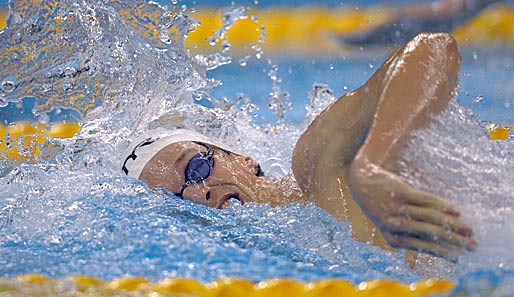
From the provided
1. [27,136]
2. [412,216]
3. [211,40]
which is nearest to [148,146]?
[412,216]

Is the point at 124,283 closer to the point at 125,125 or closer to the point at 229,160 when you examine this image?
the point at 229,160

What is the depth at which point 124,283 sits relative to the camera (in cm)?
94

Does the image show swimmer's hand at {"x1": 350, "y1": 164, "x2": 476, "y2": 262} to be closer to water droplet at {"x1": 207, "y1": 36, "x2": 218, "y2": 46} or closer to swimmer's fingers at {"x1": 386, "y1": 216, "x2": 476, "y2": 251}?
swimmer's fingers at {"x1": 386, "y1": 216, "x2": 476, "y2": 251}

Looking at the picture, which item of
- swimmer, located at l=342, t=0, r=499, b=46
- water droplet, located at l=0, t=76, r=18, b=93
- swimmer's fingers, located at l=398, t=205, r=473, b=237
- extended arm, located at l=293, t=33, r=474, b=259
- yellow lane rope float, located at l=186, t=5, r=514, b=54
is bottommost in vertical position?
swimmer's fingers, located at l=398, t=205, r=473, b=237

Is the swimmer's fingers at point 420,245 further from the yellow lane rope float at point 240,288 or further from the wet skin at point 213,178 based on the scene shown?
the wet skin at point 213,178

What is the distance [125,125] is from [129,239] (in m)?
0.85

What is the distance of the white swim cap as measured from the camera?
1.49 m

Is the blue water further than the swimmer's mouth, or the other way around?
the swimmer's mouth

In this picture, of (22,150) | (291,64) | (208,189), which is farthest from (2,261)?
(291,64)

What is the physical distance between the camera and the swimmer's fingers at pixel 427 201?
880 millimetres

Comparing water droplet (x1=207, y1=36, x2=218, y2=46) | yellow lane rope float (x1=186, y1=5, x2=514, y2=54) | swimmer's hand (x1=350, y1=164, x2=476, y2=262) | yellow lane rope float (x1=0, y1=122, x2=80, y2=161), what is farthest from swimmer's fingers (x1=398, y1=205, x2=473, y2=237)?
water droplet (x1=207, y1=36, x2=218, y2=46)

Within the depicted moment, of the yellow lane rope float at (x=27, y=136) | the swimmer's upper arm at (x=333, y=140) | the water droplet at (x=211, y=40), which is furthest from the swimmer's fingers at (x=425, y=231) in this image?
the water droplet at (x=211, y=40)

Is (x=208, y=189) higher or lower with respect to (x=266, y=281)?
higher

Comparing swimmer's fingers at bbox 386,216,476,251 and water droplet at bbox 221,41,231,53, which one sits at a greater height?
water droplet at bbox 221,41,231,53
